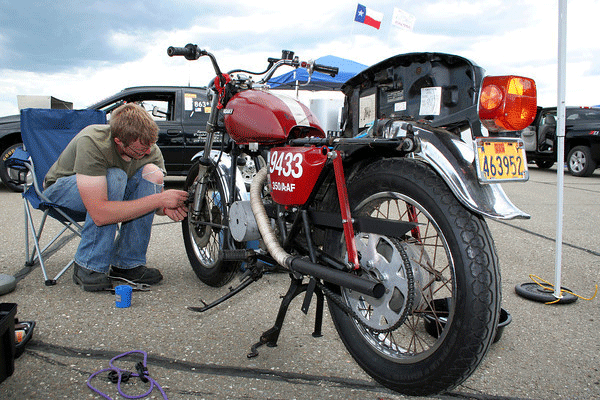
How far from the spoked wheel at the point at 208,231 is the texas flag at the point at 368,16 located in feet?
31.3

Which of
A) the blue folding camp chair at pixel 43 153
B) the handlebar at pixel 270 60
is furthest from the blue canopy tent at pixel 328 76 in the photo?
the handlebar at pixel 270 60

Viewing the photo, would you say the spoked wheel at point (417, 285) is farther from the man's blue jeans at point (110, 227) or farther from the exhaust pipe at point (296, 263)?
the man's blue jeans at point (110, 227)

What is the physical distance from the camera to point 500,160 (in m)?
1.56

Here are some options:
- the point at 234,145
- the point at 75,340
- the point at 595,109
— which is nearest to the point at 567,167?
the point at 595,109

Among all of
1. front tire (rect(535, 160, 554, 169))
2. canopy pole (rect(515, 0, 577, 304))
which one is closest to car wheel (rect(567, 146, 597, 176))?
front tire (rect(535, 160, 554, 169))

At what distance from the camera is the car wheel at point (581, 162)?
33.5 feet

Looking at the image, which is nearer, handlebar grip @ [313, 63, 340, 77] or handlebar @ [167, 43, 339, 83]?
handlebar @ [167, 43, 339, 83]

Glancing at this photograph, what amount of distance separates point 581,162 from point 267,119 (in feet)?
34.3

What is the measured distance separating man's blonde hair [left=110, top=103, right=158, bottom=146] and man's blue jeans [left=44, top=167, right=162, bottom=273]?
257 millimetres

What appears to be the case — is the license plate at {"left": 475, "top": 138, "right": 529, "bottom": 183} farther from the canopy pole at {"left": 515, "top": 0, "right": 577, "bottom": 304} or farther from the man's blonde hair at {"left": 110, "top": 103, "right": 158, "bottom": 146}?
the man's blonde hair at {"left": 110, "top": 103, "right": 158, "bottom": 146}

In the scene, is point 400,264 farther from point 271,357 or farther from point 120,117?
point 120,117

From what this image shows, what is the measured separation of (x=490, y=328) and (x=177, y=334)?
1446 mm

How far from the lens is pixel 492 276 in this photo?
1.42 m

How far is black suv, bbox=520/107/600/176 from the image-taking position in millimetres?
10109
